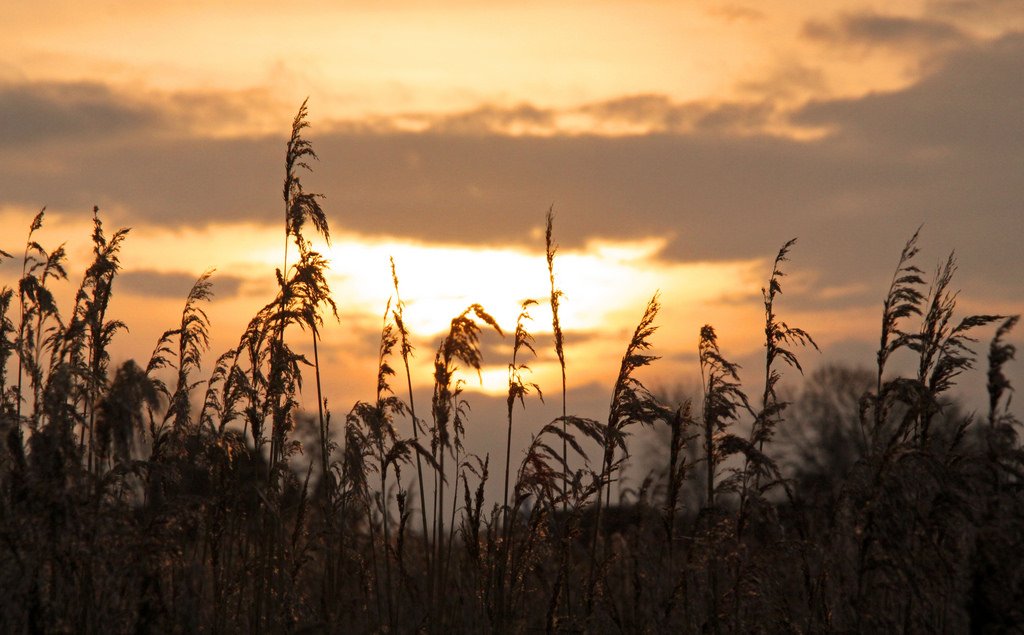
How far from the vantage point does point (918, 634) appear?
6.09 meters

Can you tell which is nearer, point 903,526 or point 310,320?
point 903,526

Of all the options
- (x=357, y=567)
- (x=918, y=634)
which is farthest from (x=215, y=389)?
(x=918, y=634)

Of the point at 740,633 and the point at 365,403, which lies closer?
the point at 740,633

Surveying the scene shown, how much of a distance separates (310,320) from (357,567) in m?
1.87

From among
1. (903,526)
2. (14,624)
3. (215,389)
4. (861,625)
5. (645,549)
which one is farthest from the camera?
(645,549)

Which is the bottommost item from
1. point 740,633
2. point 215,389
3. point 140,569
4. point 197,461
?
point 740,633

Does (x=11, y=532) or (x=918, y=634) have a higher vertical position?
(x=11, y=532)

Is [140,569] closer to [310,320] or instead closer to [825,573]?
[310,320]

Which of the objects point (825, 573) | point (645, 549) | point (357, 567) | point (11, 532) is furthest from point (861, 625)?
point (11, 532)

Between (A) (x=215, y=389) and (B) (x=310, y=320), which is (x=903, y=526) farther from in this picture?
(A) (x=215, y=389)

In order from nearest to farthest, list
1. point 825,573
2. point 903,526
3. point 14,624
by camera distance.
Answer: point 14,624, point 903,526, point 825,573

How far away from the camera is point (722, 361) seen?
6906 millimetres

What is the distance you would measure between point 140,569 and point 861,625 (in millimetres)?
3678

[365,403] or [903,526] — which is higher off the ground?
[365,403]
